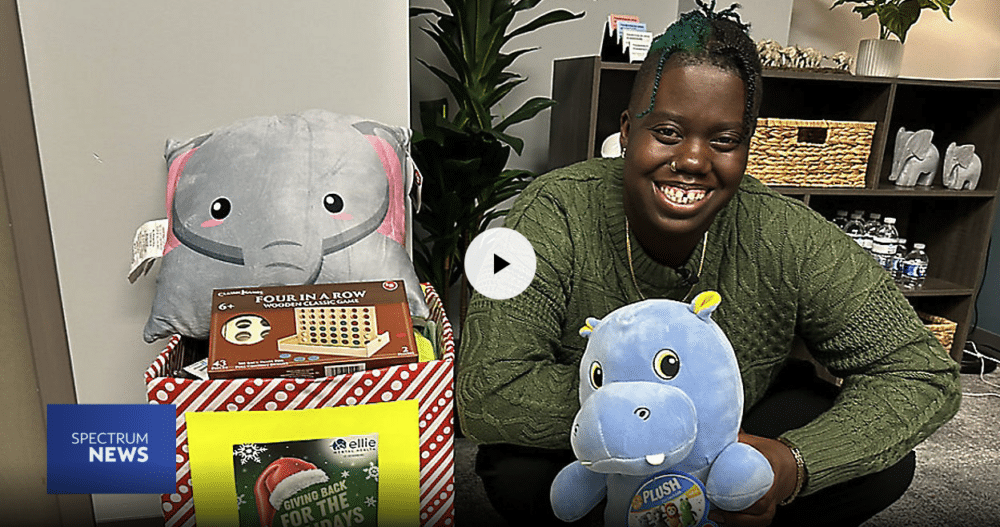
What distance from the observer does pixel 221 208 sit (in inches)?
Result: 31.1

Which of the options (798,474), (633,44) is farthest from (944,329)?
(798,474)

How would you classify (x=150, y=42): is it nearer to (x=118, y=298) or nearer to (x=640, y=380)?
(x=118, y=298)

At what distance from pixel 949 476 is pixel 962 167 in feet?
3.27

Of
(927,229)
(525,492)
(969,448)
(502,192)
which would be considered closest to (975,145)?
(927,229)

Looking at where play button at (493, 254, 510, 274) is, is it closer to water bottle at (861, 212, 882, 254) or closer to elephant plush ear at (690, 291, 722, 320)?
elephant plush ear at (690, 291, 722, 320)

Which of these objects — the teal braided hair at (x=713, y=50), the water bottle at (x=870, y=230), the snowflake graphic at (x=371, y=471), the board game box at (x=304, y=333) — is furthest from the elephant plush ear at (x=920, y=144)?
the snowflake graphic at (x=371, y=471)

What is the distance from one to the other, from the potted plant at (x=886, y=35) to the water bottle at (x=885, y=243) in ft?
1.51

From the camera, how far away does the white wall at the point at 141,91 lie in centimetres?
85

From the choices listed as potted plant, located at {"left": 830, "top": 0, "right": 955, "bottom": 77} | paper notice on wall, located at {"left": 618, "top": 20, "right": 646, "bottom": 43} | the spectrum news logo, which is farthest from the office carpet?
paper notice on wall, located at {"left": 618, "top": 20, "right": 646, "bottom": 43}

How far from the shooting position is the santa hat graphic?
62cm

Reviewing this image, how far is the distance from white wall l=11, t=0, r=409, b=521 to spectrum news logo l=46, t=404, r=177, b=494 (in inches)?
18.4

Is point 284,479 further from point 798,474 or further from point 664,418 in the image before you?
point 798,474

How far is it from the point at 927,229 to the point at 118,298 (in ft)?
7.78

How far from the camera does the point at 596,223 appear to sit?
949mm
